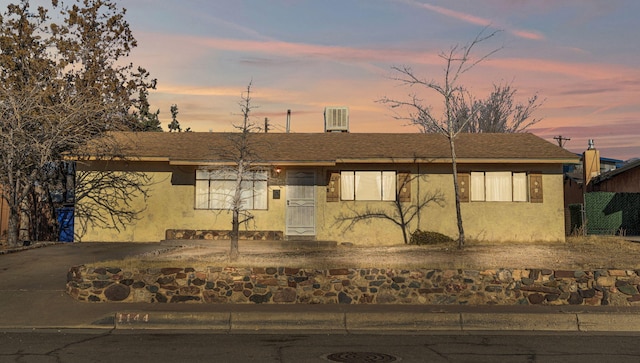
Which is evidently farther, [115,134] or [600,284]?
[115,134]

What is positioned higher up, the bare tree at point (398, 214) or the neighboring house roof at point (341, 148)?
the neighboring house roof at point (341, 148)

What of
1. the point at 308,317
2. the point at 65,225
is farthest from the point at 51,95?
the point at 308,317

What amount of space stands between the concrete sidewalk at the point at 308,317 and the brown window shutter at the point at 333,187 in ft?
31.1

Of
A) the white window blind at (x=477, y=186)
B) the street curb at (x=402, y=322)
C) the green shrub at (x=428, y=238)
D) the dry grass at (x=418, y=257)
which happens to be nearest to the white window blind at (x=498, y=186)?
the white window blind at (x=477, y=186)

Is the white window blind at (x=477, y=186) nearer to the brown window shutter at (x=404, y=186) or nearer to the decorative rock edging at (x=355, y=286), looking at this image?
the brown window shutter at (x=404, y=186)

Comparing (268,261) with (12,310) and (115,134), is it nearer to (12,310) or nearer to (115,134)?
(12,310)

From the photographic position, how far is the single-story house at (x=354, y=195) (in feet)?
66.6

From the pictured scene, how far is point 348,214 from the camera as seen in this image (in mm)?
20391

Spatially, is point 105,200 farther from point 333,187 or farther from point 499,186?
point 499,186

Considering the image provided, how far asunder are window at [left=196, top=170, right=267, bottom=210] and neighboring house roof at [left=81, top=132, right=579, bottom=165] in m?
0.71

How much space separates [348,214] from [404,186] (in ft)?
6.89

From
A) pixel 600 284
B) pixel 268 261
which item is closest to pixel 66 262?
pixel 268 261

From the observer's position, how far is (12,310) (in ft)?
33.9

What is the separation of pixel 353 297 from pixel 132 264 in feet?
14.3
